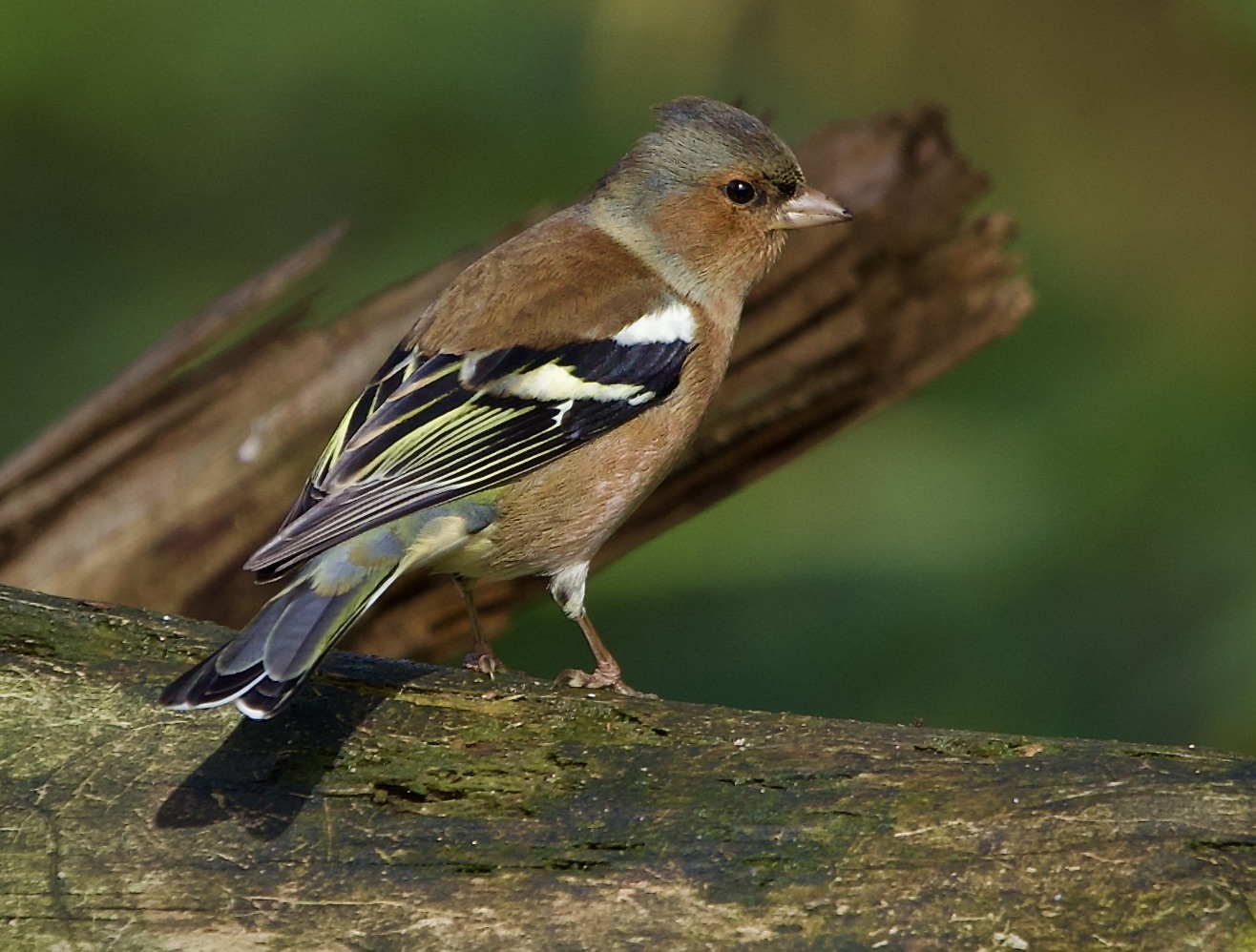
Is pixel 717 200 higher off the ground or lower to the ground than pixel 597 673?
higher

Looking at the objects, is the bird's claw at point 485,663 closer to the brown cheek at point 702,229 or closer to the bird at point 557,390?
the bird at point 557,390

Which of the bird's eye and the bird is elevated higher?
the bird's eye

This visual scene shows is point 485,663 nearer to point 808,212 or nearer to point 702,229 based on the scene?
point 702,229

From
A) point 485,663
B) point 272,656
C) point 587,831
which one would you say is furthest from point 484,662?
point 587,831

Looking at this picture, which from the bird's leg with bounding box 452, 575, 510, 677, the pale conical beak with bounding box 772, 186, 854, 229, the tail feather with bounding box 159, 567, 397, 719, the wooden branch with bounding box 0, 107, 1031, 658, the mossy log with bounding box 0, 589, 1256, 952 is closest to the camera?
the mossy log with bounding box 0, 589, 1256, 952

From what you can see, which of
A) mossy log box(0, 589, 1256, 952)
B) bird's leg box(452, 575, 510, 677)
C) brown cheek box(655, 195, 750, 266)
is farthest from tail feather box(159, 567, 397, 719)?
brown cheek box(655, 195, 750, 266)

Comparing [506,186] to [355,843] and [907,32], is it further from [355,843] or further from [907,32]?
[355,843]

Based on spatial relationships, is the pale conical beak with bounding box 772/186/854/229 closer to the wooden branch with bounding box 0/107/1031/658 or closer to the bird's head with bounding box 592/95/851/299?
the bird's head with bounding box 592/95/851/299

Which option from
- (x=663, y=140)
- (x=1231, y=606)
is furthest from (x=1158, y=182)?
(x=663, y=140)
